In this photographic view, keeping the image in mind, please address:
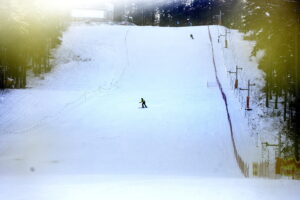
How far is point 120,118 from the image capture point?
69.7 ft

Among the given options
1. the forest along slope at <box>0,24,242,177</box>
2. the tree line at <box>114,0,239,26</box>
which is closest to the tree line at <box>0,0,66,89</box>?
the forest along slope at <box>0,24,242,177</box>

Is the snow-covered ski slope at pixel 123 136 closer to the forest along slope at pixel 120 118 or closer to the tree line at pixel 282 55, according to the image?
the forest along slope at pixel 120 118

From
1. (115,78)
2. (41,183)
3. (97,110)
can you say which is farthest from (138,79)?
(41,183)

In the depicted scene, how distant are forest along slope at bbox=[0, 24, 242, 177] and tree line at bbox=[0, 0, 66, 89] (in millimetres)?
2061

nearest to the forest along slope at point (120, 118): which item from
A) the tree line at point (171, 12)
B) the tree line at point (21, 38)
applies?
the tree line at point (21, 38)

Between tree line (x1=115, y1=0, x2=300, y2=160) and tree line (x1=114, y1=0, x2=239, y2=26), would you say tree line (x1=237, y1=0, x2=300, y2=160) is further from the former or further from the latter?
tree line (x1=114, y1=0, x2=239, y2=26)

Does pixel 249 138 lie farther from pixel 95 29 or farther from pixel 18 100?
pixel 95 29

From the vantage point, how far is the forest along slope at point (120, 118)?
46.5 feet

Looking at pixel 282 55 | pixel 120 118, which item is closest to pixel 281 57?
pixel 282 55

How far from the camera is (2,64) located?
30.8 m

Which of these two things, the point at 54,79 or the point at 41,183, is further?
the point at 54,79

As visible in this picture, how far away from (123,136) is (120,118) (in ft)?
11.2

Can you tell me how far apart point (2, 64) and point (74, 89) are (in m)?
6.35

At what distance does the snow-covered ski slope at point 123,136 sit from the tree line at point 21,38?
82.0 inches
